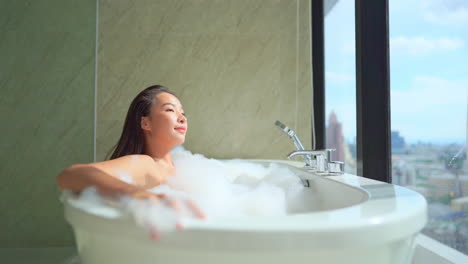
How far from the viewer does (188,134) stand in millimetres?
2359

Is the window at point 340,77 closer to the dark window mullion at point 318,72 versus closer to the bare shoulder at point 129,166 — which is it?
the dark window mullion at point 318,72

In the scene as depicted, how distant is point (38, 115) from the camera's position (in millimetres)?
2117

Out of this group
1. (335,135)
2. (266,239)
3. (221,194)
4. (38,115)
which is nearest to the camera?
(266,239)

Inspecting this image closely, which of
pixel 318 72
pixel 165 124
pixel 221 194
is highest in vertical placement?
pixel 318 72

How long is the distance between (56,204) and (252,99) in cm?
145

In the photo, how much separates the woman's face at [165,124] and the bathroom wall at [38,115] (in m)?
1.05

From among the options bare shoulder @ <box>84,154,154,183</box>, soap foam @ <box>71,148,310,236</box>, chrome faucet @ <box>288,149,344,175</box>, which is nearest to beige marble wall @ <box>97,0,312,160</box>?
soap foam @ <box>71,148,310,236</box>

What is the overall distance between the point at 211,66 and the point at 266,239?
2.01 meters

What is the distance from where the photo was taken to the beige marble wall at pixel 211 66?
234 cm

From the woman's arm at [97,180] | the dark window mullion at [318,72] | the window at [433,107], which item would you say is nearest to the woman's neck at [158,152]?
the woman's arm at [97,180]

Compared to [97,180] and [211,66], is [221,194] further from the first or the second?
[211,66]

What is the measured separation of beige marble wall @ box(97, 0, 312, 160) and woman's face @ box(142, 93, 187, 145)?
3.35ft

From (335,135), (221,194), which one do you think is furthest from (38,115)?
(335,135)

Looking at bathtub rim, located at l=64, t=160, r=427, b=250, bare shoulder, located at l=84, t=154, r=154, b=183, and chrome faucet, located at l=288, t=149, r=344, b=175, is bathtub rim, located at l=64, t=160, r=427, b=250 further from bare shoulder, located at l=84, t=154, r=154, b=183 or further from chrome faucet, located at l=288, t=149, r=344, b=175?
chrome faucet, located at l=288, t=149, r=344, b=175
